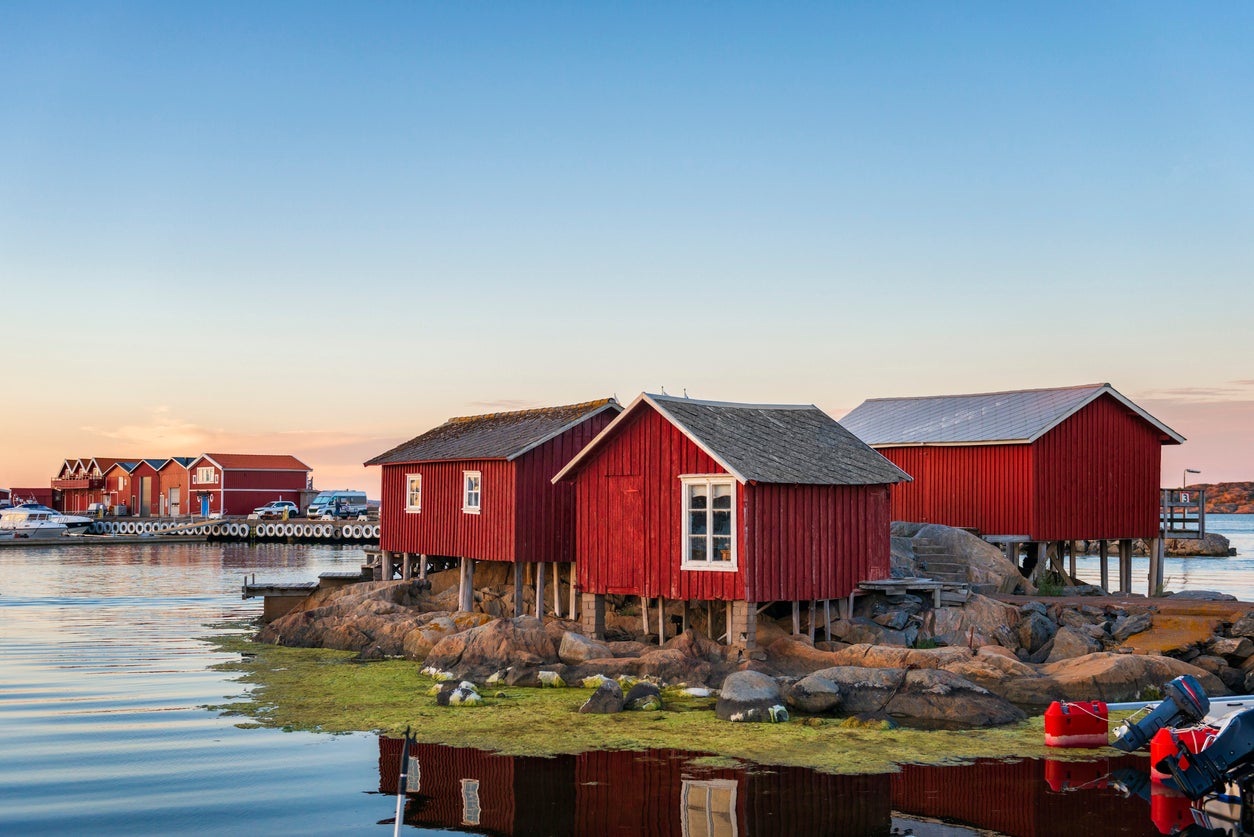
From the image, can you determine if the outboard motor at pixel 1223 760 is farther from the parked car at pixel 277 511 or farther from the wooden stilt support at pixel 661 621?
the parked car at pixel 277 511

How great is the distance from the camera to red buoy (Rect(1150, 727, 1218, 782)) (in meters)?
13.8

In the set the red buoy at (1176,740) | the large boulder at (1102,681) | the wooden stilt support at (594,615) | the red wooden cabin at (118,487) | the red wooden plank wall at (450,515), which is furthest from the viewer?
the red wooden cabin at (118,487)

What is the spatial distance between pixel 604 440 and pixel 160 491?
272 ft

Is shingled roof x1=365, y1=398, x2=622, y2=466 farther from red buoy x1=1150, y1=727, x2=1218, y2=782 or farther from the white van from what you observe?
the white van

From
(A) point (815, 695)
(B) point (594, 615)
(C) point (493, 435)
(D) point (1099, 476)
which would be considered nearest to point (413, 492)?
(C) point (493, 435)

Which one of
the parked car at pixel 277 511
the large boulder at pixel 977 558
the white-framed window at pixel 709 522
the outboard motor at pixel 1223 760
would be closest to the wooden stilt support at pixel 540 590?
the white-framed window at pixel 709 522

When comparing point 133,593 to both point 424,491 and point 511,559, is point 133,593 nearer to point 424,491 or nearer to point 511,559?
point 424,491

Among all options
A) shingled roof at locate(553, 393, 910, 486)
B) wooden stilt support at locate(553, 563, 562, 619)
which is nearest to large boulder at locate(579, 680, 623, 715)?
shingled roof at locate(553, 393, 910, 486)

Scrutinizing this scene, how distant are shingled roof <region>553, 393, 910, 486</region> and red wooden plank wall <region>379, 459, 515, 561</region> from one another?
12.3ft

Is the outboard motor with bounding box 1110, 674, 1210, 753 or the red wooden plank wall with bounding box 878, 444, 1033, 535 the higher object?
the red wooden plank wall with bounding box 878, 444, 1033, 535

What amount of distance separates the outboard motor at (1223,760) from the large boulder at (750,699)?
22.7ft

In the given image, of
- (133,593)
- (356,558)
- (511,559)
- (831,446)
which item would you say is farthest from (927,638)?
(356,558)

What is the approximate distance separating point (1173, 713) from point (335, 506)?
7958 centimetres

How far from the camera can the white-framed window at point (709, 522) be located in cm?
2317
